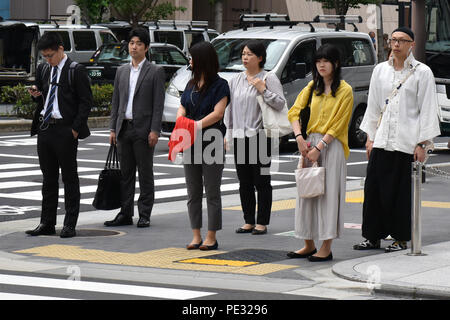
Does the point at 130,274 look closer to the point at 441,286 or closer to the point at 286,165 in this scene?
the point at 441,286

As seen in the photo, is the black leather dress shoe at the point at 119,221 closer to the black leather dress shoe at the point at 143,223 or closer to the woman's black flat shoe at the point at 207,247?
the black leather dress shoe at the point at 143,223

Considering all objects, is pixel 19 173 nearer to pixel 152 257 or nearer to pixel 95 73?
pixel 152 257

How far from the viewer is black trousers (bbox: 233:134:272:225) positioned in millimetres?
10906

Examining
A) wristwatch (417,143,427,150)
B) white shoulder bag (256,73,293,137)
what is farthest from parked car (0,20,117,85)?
wristwatch (417,143,427,150)

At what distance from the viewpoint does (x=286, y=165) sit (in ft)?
59.7

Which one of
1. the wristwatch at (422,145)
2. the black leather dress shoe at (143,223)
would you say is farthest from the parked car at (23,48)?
the wristwatch at (422,145)

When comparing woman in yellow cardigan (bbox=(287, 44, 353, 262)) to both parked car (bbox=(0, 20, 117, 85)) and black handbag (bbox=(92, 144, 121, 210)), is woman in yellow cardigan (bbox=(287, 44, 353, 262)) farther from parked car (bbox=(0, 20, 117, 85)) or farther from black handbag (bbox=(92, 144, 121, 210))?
parked car (bbox=(0, 20, 117, 85))

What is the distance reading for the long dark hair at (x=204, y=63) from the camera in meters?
10.0

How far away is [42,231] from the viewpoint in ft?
36.3

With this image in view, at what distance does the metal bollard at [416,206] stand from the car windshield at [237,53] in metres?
10.0
